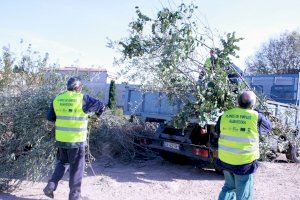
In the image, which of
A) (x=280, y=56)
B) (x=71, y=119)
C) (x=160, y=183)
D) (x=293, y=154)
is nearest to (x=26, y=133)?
(x=71, y=119)

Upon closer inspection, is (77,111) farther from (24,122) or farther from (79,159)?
(24,122)

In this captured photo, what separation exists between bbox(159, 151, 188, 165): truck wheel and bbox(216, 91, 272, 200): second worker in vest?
4.11 metres

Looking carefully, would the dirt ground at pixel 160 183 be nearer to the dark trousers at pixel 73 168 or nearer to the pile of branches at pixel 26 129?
the pile of branches at pixel 26 129

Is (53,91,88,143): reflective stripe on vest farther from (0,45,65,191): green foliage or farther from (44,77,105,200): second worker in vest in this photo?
(0,45,65,191): green foliage

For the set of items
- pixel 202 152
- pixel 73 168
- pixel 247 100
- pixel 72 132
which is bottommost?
pixel 73 168

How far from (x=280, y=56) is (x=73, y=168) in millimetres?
25467

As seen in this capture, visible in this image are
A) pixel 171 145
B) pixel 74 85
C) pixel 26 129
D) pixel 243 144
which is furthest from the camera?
pixel 171 145

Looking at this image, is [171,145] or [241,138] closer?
[241,138]

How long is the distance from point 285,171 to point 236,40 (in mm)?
3902

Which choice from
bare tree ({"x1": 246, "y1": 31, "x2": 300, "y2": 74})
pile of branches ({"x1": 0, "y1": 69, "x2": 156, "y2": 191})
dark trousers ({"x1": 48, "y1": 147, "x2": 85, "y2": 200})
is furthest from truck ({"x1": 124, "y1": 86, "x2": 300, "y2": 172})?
bare tree ({"x1": 246, "y1": 31, "x2": 300, "y2": 74})

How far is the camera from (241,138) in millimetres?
5328

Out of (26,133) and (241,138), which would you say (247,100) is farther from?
(26,133)

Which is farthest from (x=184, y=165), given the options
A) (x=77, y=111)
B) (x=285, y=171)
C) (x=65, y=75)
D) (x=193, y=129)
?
(x=77, y=111)

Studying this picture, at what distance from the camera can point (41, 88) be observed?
7.43m
